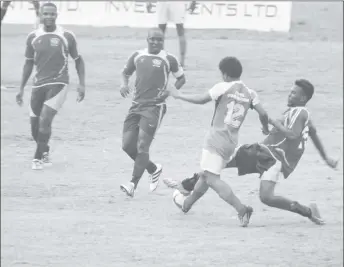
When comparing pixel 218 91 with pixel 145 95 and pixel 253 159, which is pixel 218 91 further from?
pixel 145 95

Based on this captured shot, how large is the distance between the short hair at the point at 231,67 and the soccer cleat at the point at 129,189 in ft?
7.00

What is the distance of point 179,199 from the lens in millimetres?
12531

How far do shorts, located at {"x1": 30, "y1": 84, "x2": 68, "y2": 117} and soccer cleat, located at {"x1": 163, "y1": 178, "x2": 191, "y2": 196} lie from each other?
6.78ft

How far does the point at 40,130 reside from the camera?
14.8m

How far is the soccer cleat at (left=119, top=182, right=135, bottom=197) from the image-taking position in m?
13.1

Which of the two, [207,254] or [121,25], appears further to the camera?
[121,25]

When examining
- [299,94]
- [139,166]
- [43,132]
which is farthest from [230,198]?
[43,132]

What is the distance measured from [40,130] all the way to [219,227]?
3.81 meters

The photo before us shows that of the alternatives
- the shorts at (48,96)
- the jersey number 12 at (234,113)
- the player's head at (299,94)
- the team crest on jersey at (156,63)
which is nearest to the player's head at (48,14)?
the shorts at (48,96)

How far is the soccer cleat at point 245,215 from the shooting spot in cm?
1179

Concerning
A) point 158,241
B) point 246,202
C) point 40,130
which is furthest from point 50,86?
point 158,241

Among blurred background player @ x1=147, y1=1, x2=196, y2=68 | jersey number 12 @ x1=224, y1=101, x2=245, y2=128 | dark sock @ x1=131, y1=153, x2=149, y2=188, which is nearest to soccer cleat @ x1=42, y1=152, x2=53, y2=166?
dark sock @ x1=131, y1=153, x2=149, y2=188

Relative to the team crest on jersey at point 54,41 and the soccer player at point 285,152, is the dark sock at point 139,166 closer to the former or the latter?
the soccer player at point 285,152

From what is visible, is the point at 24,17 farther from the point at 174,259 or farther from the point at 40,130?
the point at 174,259
